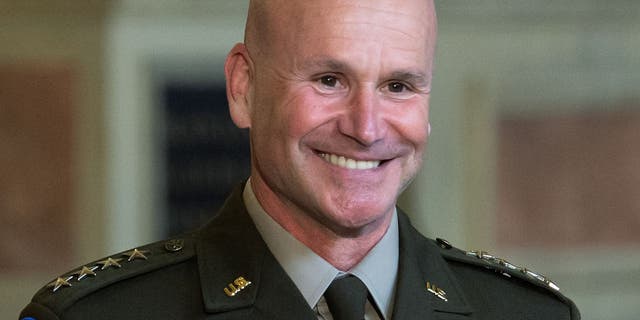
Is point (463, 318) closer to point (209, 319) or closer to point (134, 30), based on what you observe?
point (209, 319)

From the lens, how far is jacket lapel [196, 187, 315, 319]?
6.37ft

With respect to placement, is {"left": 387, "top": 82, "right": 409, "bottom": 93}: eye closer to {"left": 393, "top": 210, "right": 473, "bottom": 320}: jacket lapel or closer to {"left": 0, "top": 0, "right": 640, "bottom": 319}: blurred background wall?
{"left": 393, "top": 210, "right": 473, "bottom": 320}: jacket lapel

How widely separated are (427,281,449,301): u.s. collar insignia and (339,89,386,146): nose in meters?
0.27

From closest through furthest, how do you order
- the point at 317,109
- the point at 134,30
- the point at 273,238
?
the point at 317,109
the point at 273,238
the point at 134,30

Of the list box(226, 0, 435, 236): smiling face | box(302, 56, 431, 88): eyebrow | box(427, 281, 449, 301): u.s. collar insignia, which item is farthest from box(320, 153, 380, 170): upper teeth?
box(427, 281, 449, 301): u.s. collar insignia

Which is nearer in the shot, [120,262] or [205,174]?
[120,262]

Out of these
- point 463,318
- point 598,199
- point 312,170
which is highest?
point 312,170

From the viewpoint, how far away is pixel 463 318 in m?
2.03

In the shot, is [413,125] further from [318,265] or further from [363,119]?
[318,265]

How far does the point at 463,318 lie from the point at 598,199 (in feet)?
10.4

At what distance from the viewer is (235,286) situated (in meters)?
1.98

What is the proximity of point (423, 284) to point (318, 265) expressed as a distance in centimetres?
16

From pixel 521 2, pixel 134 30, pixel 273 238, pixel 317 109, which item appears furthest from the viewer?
pixel 521 2

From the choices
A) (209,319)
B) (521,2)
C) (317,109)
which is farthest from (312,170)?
(521,2)
